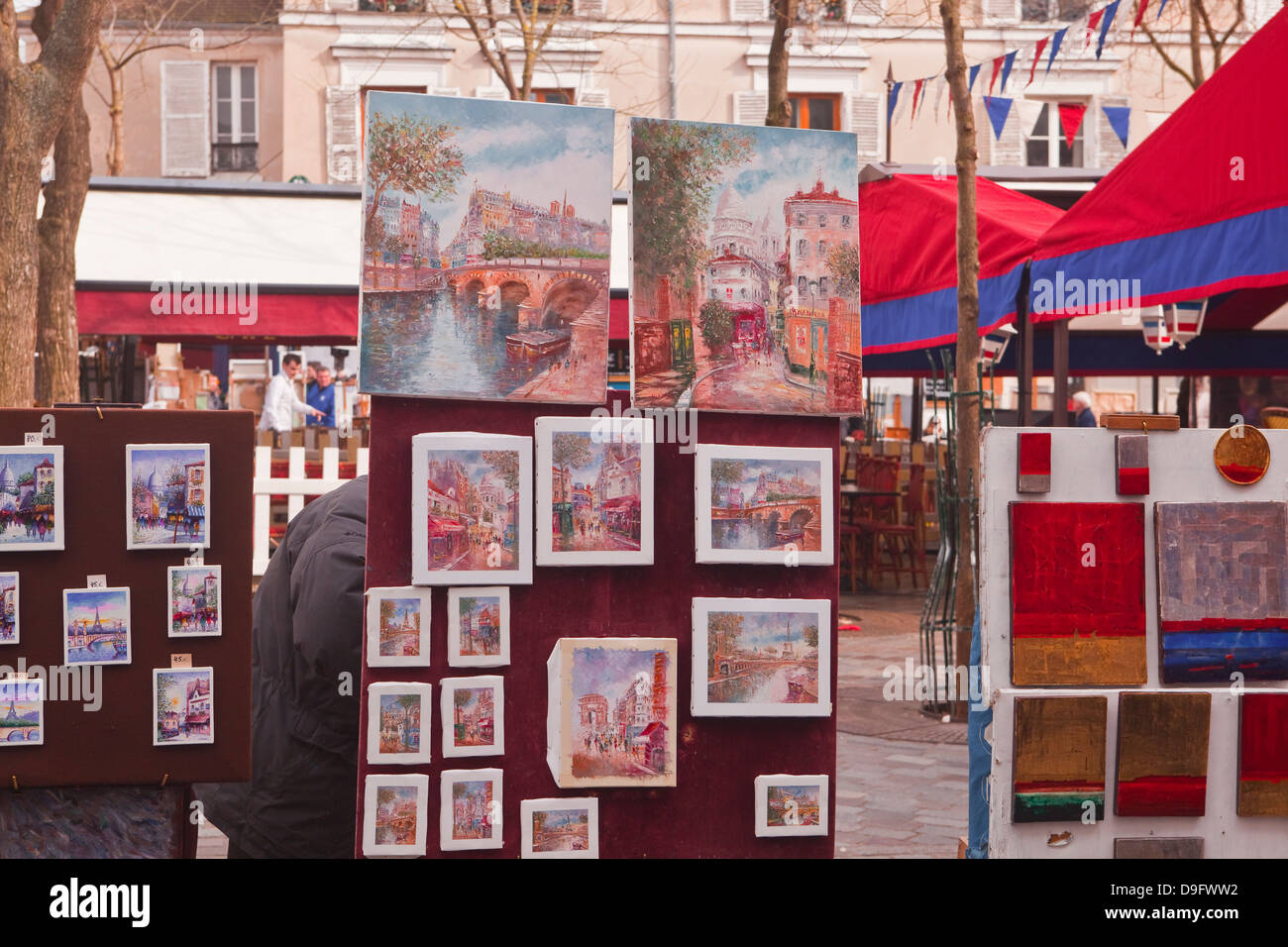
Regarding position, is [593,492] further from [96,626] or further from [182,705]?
[96,626]

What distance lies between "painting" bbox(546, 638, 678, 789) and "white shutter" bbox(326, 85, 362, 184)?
20.7m

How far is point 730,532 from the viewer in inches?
129

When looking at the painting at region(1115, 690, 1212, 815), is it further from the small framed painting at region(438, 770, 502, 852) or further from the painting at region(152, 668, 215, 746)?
the painting at region(152, 668, 215, 746)

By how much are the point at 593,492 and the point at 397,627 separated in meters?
0.54

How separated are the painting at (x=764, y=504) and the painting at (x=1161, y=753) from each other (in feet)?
2.61

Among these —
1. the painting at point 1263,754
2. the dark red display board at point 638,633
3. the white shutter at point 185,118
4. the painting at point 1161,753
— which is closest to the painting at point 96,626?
the dark red display board at point 638,633

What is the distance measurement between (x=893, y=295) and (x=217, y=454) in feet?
19.0

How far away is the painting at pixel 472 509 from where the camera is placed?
10.3 ft

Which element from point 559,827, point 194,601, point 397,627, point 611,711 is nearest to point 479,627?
point 397,627

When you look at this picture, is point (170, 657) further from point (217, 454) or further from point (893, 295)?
point (893, 295)

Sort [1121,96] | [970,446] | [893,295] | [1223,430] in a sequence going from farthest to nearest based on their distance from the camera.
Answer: [1121,96]
[893,295]
[970,446]
[1223,430]

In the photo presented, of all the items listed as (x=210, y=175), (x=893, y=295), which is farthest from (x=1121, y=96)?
(x=893, y=295)

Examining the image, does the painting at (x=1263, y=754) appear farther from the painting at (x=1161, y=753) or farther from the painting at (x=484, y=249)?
the painting at (x=484, y=249)

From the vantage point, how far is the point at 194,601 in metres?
3.19
